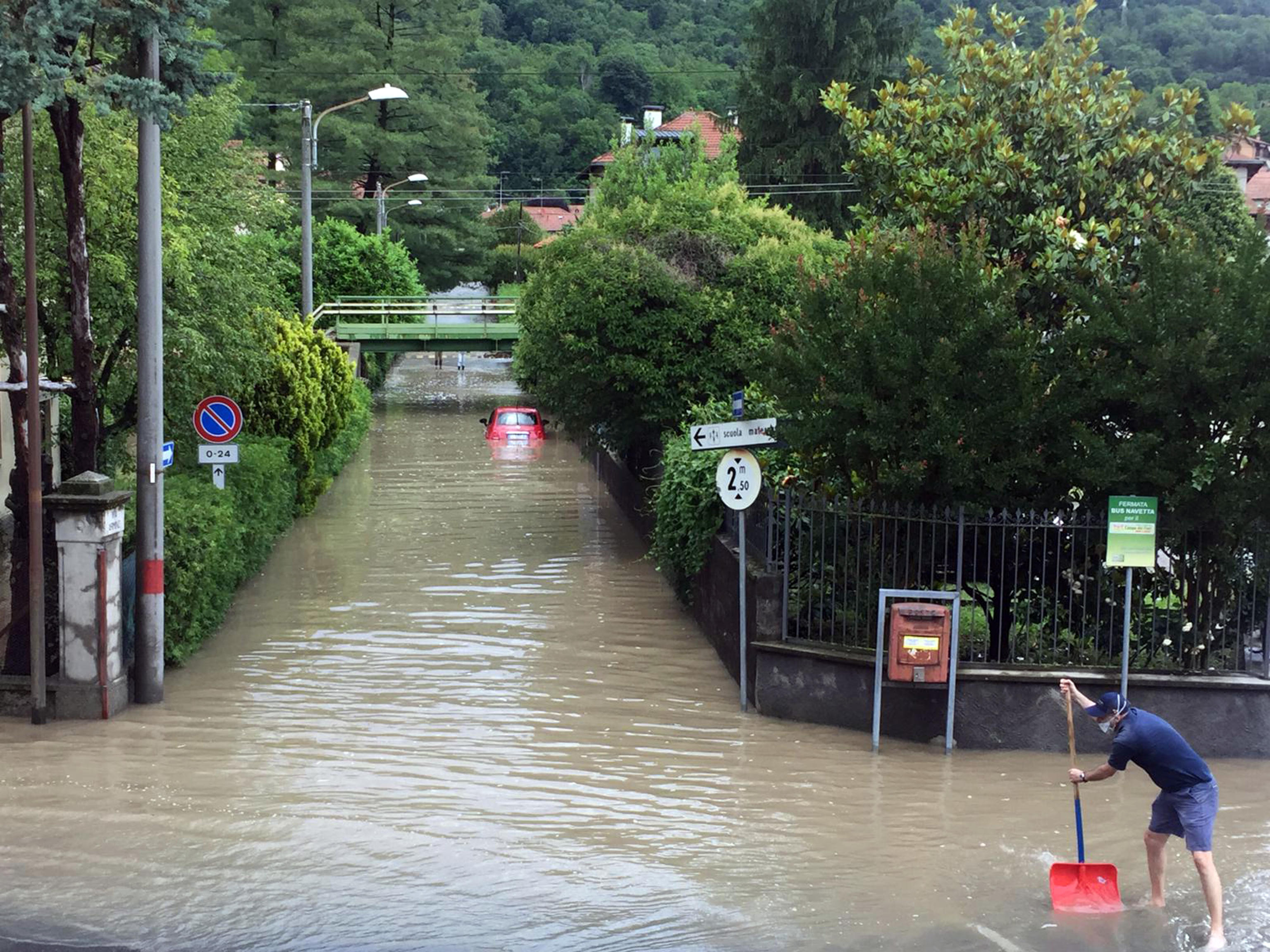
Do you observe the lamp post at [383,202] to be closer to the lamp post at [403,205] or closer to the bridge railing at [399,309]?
the lamp post at [403,205]

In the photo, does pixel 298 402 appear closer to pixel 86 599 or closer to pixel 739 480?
pixel 86 599

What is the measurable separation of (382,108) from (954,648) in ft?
194

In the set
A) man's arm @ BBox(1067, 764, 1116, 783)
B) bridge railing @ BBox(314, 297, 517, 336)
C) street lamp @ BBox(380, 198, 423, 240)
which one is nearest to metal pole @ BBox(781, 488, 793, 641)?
man's arm @ BBox(1067, 764, 1116, 783)

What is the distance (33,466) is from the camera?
40.1 feet

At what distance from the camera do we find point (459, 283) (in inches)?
2995

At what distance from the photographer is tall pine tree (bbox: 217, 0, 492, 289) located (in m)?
61.4

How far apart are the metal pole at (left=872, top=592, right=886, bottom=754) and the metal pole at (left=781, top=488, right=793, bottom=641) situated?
1.00 m

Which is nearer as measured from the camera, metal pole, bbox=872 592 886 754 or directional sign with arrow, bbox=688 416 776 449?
metal pole, bbox=872 592 886 754

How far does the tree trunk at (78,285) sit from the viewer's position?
43.1 ft

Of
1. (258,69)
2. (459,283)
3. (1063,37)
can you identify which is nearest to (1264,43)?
(459,283)

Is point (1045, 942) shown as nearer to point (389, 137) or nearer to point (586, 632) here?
point (586, 632)

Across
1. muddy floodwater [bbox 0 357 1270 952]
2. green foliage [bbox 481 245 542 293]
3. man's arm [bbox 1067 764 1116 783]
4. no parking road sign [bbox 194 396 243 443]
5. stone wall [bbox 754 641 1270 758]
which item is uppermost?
green foliage [bbox 481 245 542 293]

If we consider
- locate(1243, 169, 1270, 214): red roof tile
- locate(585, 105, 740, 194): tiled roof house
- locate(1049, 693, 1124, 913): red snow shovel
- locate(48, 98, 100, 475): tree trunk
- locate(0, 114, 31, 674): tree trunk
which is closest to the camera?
locate(1049, 693, 1124, 913): red snow shovel

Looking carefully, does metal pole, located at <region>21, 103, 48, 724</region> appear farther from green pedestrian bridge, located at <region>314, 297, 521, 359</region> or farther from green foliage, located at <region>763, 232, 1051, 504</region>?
green pedestrian bridge, located at <region>314, 297, 521, 359</region>
